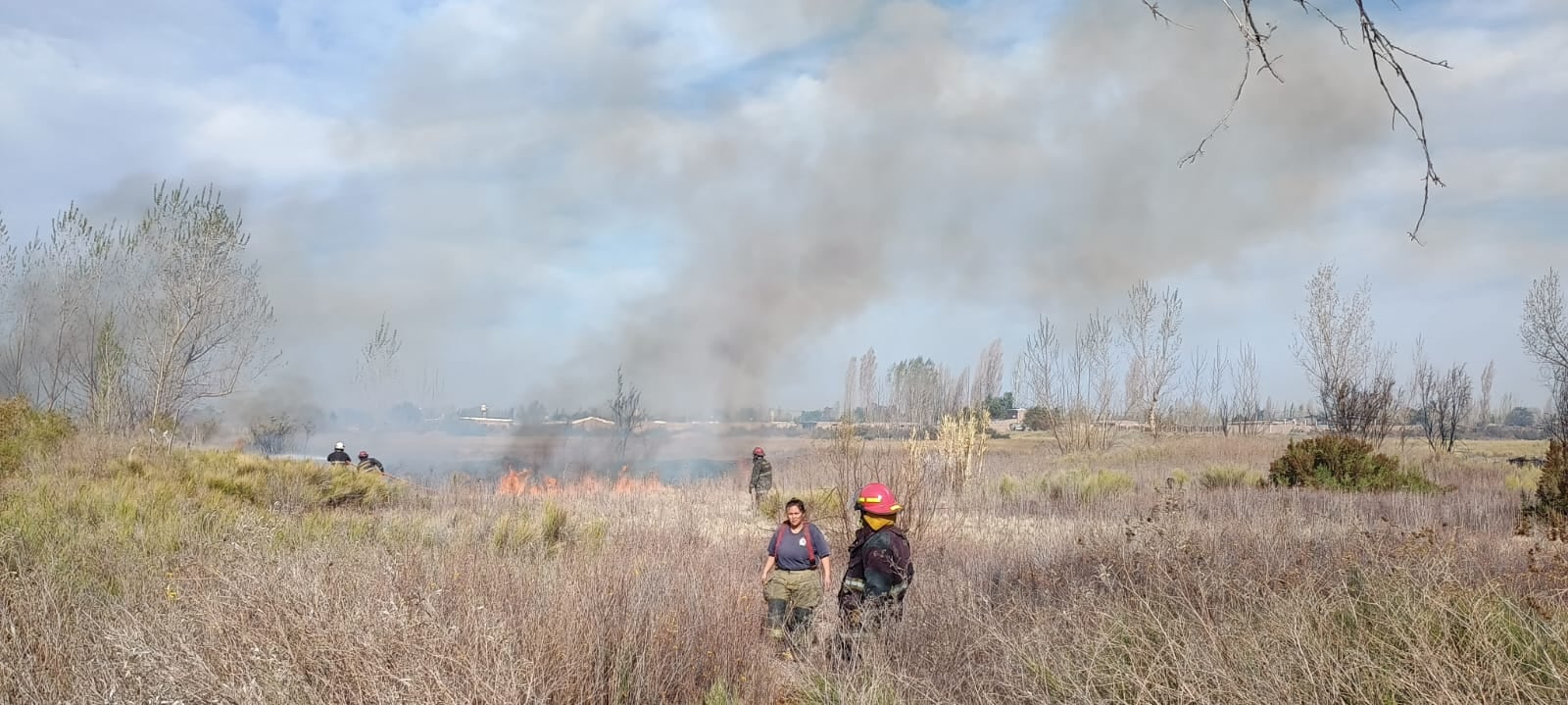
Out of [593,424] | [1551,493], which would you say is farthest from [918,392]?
[1551,493]

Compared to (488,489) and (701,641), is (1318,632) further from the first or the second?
(488,489)

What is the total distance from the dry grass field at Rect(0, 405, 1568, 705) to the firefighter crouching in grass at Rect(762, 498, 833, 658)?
33cm

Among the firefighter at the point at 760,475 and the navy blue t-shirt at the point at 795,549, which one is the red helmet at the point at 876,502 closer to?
the navy blue t-shirt at the point at 795,549

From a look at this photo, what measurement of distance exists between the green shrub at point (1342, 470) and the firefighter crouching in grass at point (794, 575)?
42.7 feet

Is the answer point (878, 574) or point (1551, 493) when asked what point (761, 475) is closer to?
point (878, 574)

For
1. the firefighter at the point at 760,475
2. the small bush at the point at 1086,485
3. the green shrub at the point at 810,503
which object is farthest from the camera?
the small bush at the point at 1086,485

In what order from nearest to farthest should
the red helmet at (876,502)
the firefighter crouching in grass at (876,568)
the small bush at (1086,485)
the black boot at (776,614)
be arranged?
the firefighter crouching in grass at (876,568)
the red helmet at (876,502)
the black boot at (776,614)
the small bush at (1086,485)

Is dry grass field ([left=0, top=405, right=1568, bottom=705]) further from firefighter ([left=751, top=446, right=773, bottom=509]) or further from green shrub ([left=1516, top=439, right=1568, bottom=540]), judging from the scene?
firefighter ([left=751, top=446, right=773, bottom=509])

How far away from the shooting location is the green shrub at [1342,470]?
16234mm

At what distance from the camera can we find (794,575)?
658cm

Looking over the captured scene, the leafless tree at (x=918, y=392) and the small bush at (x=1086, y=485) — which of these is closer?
the small bush at (x=1086, y=485)

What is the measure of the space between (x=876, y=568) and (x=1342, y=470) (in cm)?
1419

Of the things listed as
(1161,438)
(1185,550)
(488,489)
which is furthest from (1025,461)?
(1185,550)

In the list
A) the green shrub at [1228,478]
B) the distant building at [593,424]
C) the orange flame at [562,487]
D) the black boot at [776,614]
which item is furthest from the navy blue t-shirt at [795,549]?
the distant building at [593,424]
